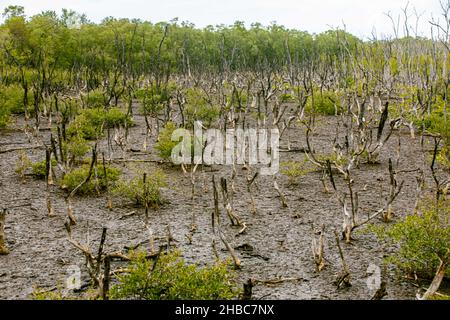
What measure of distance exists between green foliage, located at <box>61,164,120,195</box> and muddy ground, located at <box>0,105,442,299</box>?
32 centimetres

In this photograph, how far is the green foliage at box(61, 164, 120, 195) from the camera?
40.3 feet

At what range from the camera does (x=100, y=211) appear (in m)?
11.3

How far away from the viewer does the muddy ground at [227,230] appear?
773cm

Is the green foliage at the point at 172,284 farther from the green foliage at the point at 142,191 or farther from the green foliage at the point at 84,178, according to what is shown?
the green foliage at the point at 84,178

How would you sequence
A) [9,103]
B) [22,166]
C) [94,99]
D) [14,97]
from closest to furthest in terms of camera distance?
[22,166] < [9,103] < [14,97] < [94,99]

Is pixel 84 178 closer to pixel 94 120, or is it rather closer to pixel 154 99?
pixel 94 120

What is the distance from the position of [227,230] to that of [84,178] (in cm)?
419

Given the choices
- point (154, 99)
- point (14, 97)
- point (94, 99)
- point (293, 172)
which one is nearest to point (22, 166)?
point (293, 172)

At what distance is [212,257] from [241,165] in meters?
7.31

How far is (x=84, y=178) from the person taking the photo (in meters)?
12.3

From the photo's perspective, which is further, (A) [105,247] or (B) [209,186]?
(B) [209,186]

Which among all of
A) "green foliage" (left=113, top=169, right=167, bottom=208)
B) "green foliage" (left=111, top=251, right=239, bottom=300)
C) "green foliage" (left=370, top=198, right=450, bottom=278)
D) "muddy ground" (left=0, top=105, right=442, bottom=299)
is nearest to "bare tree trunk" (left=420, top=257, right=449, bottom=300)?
"green foliage" (left=370, top=198, right=450, bottom=278)

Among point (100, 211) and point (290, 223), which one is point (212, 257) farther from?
point (100, 211)

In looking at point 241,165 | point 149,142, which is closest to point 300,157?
point 241,165
